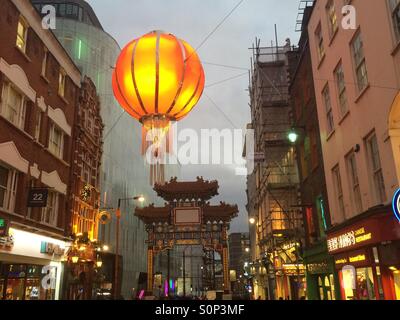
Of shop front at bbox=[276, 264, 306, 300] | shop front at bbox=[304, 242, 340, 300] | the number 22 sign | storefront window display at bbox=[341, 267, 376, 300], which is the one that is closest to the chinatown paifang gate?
shop front at bbox=[276, 264, 306, 300]

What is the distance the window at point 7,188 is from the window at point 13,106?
213cm

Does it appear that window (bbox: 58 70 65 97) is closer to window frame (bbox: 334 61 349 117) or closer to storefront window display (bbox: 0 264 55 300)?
storefront window display (bbox: 0 264 55 300)

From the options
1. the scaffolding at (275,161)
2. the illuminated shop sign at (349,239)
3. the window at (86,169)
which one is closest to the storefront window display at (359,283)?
the illuminated shop sign at (349,239)

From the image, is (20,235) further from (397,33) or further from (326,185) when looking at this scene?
(397,33)

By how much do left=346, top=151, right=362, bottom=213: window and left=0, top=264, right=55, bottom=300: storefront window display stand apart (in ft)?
47.4

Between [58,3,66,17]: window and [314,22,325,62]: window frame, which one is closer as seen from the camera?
[314,22,325,62]: window frame

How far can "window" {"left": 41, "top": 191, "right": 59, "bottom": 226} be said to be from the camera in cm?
2041

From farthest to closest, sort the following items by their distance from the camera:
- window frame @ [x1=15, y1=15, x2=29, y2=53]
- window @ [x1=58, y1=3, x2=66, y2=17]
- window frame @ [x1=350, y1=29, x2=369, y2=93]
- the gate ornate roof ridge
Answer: window @ [x1=58, y1=3, x2=66, y2=17], the gate ornate roof ridge, window frame @ [x1=15, y1=15, x2=29, y2=53], window frame @ [x1=350, y1=29, x2=369, y2=93]

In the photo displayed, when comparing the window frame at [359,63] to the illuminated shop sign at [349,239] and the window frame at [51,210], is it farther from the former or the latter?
the window frame at [51,210]

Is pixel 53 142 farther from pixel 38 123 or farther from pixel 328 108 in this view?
pixel 328 108

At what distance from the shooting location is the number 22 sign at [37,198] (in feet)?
56.2

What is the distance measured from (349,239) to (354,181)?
2258mm

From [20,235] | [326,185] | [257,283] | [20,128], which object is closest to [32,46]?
[20,128]
